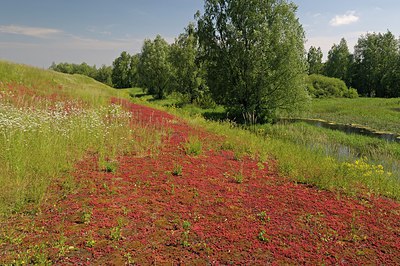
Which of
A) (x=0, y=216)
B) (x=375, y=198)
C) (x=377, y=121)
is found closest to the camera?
(x=0, y=216)

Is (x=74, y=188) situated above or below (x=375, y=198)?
above

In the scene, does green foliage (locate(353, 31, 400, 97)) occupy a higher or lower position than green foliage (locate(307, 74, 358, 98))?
higher

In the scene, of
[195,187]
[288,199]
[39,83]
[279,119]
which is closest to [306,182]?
[288,199]

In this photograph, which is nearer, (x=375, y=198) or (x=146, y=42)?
(x=375, y=198)

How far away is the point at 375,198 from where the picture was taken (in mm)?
7625

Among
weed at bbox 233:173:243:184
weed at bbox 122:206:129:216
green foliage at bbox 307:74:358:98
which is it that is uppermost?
green foliage at bbox 307:74:358:98

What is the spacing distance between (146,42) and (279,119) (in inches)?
1483

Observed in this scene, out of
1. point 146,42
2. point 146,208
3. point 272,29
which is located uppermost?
point 146,42

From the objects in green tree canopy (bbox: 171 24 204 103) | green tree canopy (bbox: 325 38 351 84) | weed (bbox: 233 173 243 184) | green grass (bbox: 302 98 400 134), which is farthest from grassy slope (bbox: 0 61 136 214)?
green tree canopy (bbox: 325 38 351 84)

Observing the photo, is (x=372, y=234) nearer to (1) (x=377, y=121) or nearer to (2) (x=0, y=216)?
(2) (x=0, y=216)

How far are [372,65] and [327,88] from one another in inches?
701

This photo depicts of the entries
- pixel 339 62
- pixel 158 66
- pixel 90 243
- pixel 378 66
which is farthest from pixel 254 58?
pixel 339 62

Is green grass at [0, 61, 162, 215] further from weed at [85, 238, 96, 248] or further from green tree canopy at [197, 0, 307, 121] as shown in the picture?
green tree canopy at [197, 0, 307, 121]

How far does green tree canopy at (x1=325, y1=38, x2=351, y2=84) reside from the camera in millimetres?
70613
